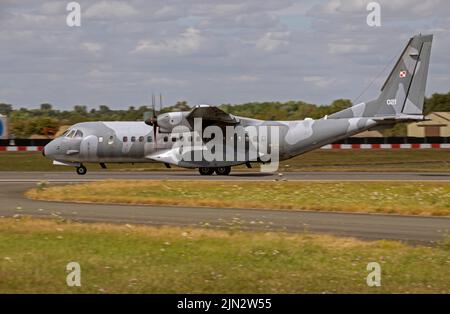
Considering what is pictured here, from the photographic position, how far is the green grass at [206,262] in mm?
12797

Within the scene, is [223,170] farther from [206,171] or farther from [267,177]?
[267,177]

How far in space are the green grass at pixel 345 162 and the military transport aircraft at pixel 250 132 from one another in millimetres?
5549

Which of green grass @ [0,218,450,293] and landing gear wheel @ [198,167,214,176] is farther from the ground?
landing gear wheel @ [198,167,214,176]

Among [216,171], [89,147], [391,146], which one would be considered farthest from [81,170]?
[391,146]

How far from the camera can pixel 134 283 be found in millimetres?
12898

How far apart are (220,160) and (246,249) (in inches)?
992

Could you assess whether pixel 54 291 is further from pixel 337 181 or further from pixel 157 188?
pixel 337 181

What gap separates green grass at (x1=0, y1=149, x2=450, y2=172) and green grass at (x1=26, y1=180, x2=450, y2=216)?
1406cm

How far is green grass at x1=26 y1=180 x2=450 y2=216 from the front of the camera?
26125 millimetres

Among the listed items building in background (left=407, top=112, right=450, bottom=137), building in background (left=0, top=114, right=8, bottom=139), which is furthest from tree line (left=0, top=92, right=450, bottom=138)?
building in background (left=0, top=114, right=8, bottom=139)

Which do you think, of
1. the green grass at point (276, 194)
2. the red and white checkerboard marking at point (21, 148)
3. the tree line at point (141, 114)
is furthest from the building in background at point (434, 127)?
the green grass at point (276, 194)

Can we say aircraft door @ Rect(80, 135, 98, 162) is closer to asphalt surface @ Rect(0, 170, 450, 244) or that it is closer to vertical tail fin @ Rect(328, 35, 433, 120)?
asphalt surface @ Rect(0, 170, 450, 244)

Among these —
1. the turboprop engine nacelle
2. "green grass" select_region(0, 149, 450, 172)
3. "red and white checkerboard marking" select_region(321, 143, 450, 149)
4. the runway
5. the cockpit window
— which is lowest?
the runway

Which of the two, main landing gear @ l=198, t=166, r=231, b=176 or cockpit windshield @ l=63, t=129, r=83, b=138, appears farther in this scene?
cockpit windshield @ l=63, t=129, r=83, b=138
